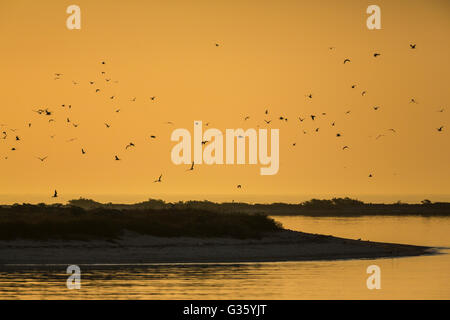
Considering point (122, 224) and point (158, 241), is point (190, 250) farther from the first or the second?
point (122, 224)

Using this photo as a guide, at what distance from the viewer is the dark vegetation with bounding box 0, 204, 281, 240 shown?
2375 inches

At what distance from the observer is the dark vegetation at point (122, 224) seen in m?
60.3

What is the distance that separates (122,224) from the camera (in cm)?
6406

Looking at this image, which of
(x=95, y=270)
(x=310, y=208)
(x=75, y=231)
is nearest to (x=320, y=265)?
(x=95, y=270)

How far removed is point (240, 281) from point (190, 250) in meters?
15.1

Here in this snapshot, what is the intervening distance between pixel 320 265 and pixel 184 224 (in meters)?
15.3

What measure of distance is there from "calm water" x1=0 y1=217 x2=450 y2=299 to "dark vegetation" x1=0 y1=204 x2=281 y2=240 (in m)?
8.58

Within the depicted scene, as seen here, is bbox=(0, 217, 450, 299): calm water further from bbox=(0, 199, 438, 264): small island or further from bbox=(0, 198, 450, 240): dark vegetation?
bbox=(0, 198, 450, 240): dark vegetation

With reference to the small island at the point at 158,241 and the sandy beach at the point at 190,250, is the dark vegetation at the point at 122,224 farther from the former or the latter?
the sandy beach at the point at 190,250

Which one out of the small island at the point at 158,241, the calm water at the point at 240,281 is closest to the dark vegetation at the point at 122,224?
the small island at the point at 158,241

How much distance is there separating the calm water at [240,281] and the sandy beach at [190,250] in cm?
281

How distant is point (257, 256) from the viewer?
58.4 metres
